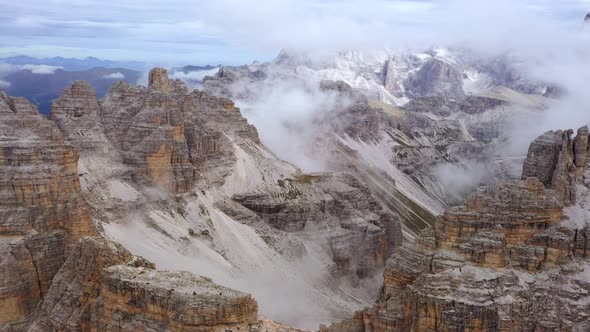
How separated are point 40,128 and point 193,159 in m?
46.7

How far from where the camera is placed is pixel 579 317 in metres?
68.4

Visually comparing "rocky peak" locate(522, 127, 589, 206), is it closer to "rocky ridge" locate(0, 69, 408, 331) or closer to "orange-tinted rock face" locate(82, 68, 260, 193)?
"rocky ridge" locate(0, 69, 408, 331)

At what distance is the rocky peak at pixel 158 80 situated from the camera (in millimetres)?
152750

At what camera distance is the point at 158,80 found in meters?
154

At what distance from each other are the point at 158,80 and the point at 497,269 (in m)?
104

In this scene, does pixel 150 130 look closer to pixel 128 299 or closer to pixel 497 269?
pixel 128 299

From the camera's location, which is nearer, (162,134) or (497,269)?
(497,269)

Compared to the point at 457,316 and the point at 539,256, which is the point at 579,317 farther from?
the point at 457,316

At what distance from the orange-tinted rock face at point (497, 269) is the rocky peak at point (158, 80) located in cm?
8888

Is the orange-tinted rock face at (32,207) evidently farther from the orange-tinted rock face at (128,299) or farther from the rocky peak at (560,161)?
the rocky peak at (560,161)

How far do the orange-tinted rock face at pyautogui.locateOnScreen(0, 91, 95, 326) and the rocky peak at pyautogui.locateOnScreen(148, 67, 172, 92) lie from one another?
4466 cm

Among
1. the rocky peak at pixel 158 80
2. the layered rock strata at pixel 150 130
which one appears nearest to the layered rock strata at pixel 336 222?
the layered rock strata at pixel 150 130

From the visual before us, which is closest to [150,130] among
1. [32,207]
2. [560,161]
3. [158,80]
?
[158,80]

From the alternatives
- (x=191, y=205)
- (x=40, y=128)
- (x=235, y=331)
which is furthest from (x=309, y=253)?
(x=235, y=331)
